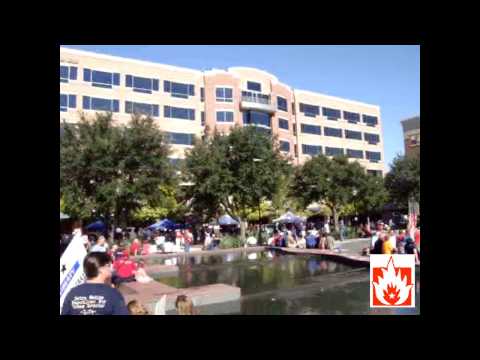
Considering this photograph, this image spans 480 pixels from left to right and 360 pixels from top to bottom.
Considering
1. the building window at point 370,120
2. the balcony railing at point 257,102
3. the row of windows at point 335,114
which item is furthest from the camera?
the building window at point 370,120

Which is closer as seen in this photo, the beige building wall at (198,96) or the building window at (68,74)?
the building window at (68,74)

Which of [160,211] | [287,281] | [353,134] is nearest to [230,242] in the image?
[160,211]

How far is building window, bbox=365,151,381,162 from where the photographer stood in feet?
194

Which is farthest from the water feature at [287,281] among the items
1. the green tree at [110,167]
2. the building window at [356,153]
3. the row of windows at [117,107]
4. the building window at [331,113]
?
the building window at [356,153]

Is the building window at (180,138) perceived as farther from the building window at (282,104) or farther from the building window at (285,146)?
the building window at (282,104)

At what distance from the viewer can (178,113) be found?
140 feet

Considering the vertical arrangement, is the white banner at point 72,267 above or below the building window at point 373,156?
below

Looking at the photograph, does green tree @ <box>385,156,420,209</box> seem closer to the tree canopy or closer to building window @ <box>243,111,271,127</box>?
the tree canopy

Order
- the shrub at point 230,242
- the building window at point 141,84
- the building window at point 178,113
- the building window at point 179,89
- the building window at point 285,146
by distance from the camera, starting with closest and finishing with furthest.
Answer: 1. the shrub at point 230,242
2. the building window at point 141,84
3. the building window at point 178,113
4. the building window at point 179,89
5. the building window at point 285,146

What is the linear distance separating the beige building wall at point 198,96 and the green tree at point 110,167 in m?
9.18

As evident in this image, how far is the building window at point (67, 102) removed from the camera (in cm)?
3693

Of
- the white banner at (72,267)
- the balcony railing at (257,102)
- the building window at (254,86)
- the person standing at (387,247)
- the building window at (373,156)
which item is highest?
the building window at (254,86)

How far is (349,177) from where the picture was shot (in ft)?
125

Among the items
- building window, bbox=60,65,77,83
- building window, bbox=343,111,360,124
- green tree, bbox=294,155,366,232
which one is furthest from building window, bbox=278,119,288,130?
building window, bbox=60,65,77,83
